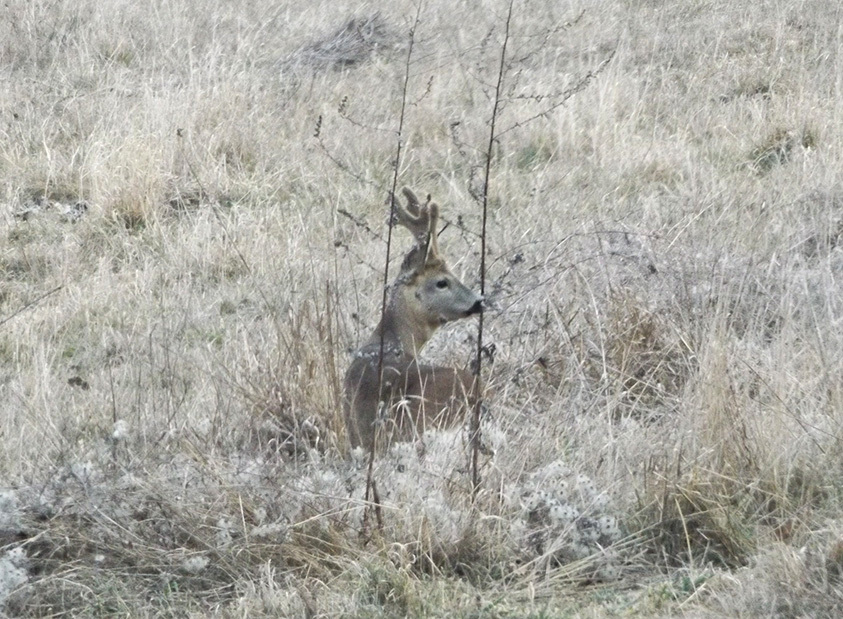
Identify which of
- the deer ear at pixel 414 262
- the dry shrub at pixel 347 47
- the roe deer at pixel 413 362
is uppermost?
the dry shrub at pixel 347 47

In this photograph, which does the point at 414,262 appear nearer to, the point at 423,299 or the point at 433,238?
the point at 423,299

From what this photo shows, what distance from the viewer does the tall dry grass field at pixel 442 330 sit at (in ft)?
12.4

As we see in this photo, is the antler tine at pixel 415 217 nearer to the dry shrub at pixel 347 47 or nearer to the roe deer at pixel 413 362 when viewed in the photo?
the roe deer at pixel 413 362

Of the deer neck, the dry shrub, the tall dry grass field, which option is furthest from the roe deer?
Result: the dry shrub

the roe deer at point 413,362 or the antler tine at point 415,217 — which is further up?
the antler tine at point 415,217

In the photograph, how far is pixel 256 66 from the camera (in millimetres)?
10969

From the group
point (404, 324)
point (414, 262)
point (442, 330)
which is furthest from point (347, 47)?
point (404, 324)

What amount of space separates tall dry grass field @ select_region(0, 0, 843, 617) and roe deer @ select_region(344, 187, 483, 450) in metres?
0.16

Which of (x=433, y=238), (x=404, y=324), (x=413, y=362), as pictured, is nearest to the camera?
(x=413, y=362)

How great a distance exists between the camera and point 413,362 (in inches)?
210

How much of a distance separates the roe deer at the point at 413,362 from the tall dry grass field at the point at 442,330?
156mm

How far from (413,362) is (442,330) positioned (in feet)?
4.18

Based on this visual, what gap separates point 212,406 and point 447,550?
70.1 inches

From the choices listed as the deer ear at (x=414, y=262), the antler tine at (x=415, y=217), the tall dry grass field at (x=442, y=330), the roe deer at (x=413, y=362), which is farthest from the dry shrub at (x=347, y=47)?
the antler tine at (x=415, y=217)
